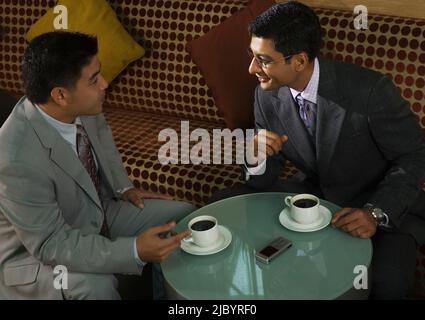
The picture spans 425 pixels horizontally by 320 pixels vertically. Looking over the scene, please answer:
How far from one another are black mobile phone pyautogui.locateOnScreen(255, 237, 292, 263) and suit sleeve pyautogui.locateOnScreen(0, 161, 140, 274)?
354 millimetres

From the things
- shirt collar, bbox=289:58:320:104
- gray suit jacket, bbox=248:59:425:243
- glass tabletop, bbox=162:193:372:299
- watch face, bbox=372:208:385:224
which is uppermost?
shirt collar, bbox=289:58:320:104

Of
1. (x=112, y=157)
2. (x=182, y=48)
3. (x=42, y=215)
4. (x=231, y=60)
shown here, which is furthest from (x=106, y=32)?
(x=42, y=215)

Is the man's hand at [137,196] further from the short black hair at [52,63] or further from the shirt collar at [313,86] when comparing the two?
the shirt collar at [313,86]

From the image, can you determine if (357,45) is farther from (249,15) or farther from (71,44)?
(71,44)

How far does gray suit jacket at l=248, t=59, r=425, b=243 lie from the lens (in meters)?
1.85

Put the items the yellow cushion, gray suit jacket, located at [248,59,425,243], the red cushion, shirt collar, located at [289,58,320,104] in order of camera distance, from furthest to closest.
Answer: the yellow cushion < the red cushion < shirt collar, located at [289,58,320,104] < gray suit jacket, located at [248,59,425,243]

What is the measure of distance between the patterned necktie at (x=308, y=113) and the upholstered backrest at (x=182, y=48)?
559 millimetres

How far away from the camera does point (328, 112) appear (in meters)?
1.93

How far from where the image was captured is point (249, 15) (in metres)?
2.53

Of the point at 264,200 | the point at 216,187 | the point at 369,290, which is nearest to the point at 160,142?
the point at 216,187

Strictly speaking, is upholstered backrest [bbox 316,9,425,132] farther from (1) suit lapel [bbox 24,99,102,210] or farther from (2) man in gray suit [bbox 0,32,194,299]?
(1) suit lapel [bbox 24,99,102,210]

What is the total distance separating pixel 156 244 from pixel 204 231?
0.44 ft

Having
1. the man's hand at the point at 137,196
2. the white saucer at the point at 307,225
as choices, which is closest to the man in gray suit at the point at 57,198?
the man's hand at the point at 137,196

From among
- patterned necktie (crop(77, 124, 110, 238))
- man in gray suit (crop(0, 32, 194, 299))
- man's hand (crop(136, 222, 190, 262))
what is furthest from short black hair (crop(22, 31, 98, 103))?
man's hand (crop(136, 222, 190, 262))
